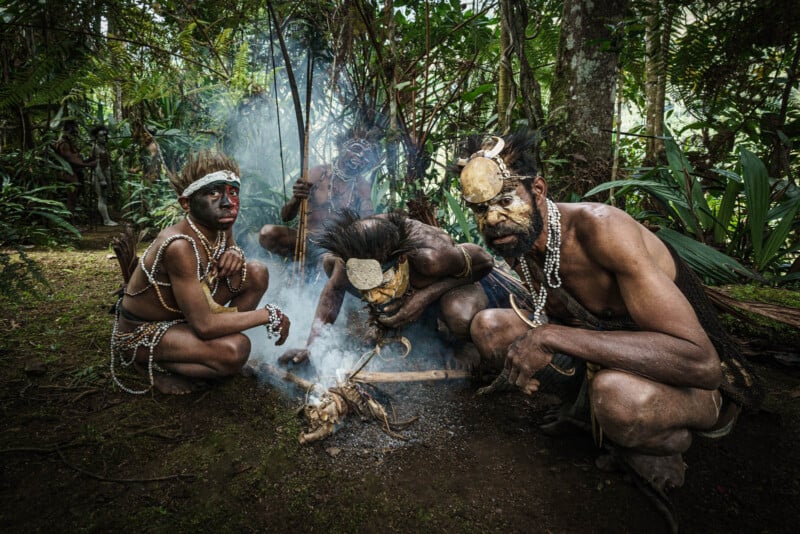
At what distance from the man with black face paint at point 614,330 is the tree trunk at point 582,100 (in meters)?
2.04

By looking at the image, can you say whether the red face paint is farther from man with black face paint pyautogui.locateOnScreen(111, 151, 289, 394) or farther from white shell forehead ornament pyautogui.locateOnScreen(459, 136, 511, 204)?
white shell forehead ornament pyautogui.locateOnScreen(459, 136, 511, 204)

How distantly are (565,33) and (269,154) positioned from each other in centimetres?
393

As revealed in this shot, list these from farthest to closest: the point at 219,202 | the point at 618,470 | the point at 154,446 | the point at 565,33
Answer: the point at 565,33 < the point at 219,202 < the point at 154,446 < the point at 618,470

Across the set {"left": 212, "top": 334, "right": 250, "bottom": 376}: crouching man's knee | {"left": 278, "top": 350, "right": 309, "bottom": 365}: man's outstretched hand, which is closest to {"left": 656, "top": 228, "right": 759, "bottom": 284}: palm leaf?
{"left": 278, "top": 350, "right": 309, "bottom": 365}: man's outstretched hand

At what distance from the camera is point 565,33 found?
12.7ft

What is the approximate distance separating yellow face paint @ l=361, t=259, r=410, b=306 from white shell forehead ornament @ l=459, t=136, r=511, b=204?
809mm

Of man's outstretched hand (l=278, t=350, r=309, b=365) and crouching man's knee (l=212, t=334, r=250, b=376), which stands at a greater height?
crouching man's knee (l=212, t=334, r=250, b=376)

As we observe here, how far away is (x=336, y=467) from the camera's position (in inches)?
76.0

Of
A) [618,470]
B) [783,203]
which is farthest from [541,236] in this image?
[783,203]

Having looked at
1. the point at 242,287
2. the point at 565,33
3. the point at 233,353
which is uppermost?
the point at 565,33

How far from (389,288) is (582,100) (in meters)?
2.58

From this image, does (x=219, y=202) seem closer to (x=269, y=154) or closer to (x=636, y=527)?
(x=636, y=527)

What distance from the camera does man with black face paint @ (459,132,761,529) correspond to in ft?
5.30

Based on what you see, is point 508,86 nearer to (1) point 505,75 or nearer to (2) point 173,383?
(1) point 505,75
